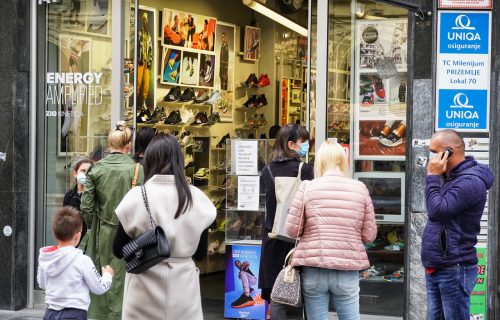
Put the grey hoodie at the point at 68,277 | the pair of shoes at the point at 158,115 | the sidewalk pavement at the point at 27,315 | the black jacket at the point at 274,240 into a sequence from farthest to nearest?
1. the pair of shoes at the point at 158,115
2. the sidewalk pavement at the point at 27,315
3. the black jacket at the point at 274,240
4. the grey hoodie at the point at 68,277

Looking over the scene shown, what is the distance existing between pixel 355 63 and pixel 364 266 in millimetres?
3290

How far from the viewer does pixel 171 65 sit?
1194 cm

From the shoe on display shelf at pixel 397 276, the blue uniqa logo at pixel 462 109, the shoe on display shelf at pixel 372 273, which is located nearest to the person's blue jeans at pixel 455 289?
the blue uniqa logo at pixel 462 109

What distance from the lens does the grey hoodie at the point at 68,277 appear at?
19.8 ft

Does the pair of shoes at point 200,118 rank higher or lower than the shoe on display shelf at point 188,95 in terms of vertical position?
lower

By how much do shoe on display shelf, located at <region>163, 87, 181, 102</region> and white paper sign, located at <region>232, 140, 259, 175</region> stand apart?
8.03 feet

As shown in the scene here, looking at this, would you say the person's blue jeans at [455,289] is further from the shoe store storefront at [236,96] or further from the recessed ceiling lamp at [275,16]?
the recessed ceiling lamp at [275,16]

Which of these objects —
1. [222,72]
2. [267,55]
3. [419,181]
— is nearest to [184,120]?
[222,72]

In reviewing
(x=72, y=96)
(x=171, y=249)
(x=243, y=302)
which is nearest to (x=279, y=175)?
(x=243, y=302)

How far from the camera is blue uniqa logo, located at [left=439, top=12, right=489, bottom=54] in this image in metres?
8.35

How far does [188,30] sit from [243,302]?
167 inches

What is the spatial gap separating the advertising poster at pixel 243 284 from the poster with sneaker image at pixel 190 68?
11.1 ft

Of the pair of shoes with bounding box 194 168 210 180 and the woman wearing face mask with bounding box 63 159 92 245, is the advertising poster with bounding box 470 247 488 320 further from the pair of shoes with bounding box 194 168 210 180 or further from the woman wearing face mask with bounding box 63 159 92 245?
the pair of shoes with bounding box 194 168 210 180

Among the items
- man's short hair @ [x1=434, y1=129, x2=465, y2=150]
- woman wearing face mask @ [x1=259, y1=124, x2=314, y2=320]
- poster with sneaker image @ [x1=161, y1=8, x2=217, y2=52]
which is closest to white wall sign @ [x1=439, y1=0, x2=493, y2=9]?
woman wearing face mask @ [x1=259, y1=124, x2=314, y2=320]
